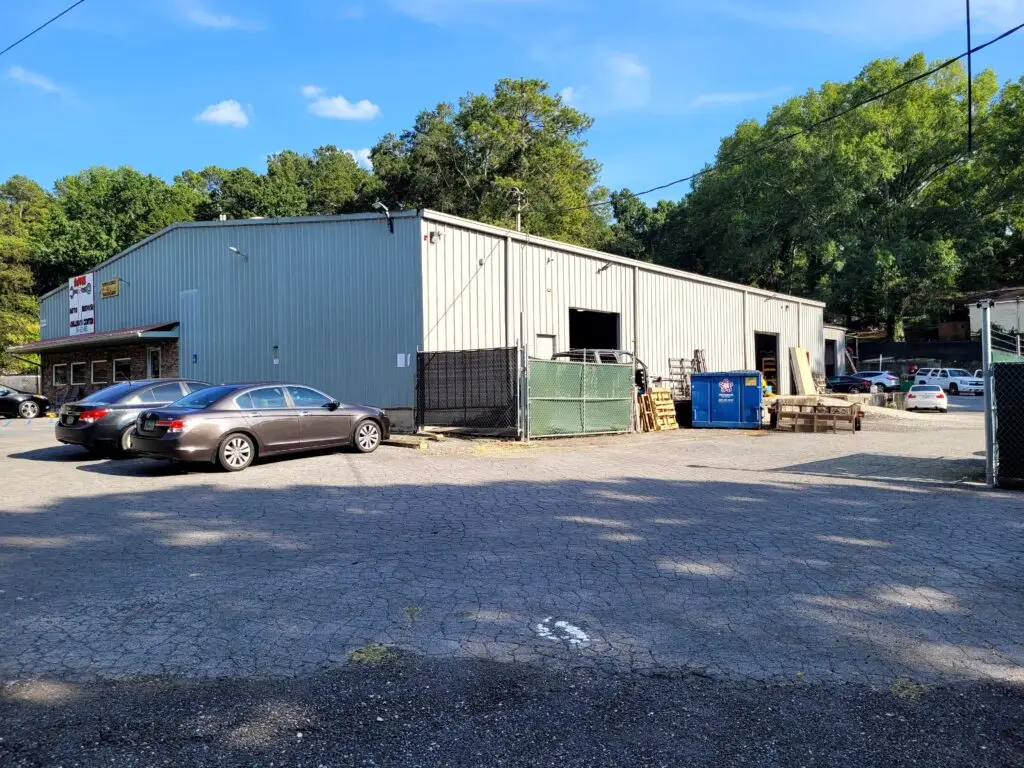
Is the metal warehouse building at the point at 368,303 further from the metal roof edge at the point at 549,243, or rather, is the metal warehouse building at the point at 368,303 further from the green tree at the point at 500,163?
the green tree at the point at 500,163

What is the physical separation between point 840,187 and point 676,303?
82.4ft

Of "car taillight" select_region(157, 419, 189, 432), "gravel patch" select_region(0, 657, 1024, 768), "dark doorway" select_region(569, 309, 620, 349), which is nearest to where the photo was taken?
"gravel patch" select_region(0, 657, 1024, 768)

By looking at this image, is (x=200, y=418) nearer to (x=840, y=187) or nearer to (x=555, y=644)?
(x=555, y=644)

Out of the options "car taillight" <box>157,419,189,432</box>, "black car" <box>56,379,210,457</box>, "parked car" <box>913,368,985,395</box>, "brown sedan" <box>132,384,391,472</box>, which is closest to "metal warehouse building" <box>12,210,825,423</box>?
"brown sedan" <box>132,384,391,472</box>

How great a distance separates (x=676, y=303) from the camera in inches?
1078

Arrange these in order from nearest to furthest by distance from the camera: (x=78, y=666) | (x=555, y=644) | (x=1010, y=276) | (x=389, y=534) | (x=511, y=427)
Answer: (x=78, y=666) < (x=555, y=644) < (x=389, y=534) < (x=511, y=427) < (x=1010, y=276)

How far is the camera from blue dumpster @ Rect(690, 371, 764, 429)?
21531 millimetres

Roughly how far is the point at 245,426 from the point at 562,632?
9.07 meters

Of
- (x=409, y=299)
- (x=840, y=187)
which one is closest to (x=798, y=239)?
(x=840, y=187)

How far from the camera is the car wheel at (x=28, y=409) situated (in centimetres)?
2892

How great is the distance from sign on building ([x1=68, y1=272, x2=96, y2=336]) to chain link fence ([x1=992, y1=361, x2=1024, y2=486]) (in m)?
32.3

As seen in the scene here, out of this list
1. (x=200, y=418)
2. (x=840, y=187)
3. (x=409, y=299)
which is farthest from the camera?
(x=840, y=187)

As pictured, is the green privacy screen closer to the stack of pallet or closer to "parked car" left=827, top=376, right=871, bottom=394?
the stack of pallet

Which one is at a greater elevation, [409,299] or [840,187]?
[840,187]
